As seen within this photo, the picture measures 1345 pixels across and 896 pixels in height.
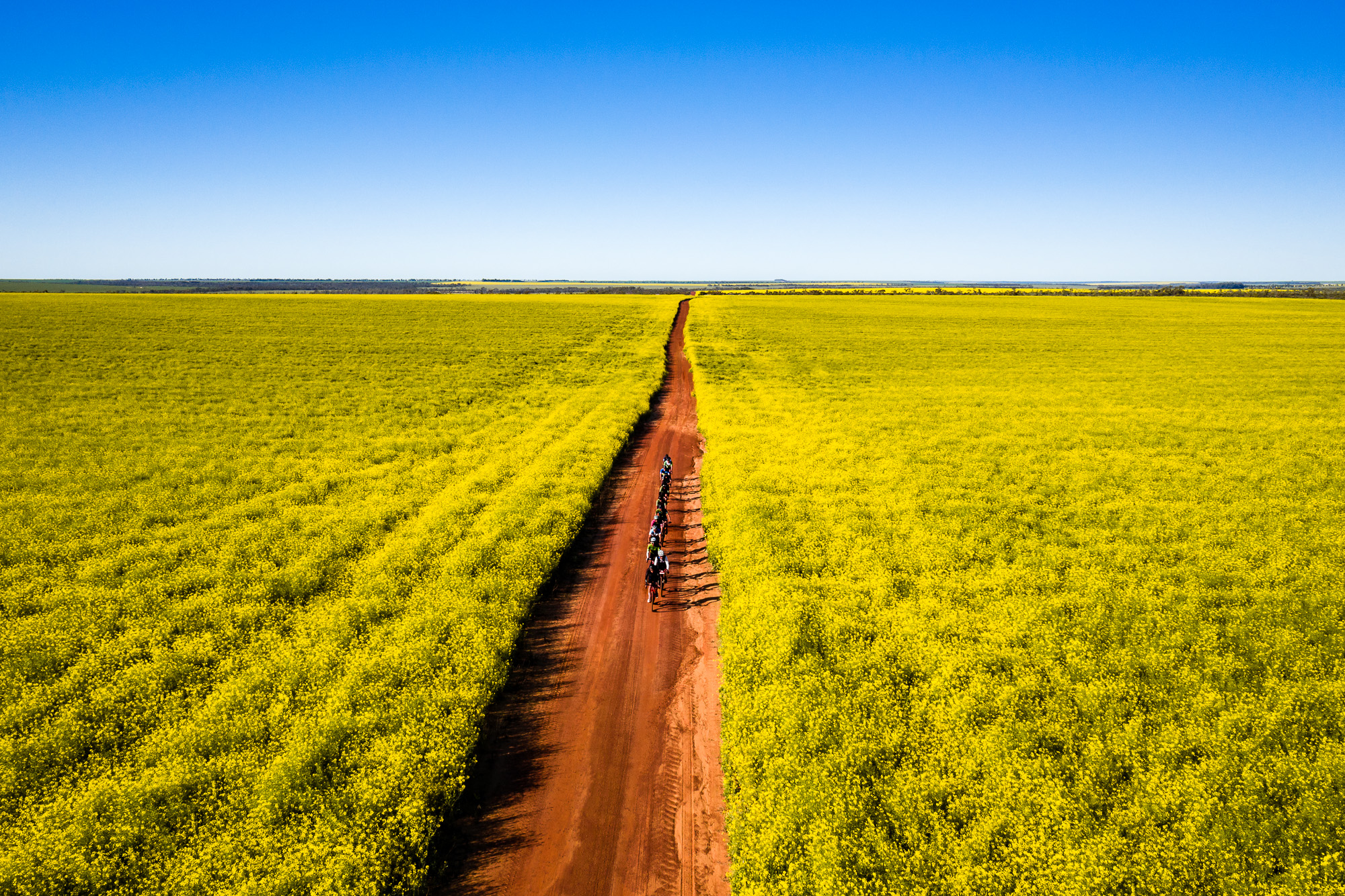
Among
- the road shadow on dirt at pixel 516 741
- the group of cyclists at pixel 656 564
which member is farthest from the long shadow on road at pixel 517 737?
the group of cyclists at pixel 656 564

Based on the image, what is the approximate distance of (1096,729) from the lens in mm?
9422

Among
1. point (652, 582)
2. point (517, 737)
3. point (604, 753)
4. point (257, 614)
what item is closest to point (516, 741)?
point (517, 737)

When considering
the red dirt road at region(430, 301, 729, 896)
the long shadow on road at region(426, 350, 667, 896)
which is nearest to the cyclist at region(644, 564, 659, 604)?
the red dirt road at region(430, 301, 729, 896)

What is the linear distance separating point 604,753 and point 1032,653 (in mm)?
8841

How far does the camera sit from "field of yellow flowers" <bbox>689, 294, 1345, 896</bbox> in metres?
7.68

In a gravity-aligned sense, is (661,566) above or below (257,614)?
above

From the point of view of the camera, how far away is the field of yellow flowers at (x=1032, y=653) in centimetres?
768

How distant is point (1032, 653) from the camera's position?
36.8 feet

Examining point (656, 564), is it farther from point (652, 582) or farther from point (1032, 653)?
point (1032, 653)

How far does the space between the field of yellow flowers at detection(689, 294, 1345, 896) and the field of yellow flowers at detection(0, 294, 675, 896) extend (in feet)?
18.1

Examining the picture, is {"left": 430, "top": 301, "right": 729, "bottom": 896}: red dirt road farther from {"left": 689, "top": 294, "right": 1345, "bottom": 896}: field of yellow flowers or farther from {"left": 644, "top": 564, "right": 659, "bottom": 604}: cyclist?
{"left": 689, "top": 294, "right": 1345, "bottom": 896}: field of yellow flowers

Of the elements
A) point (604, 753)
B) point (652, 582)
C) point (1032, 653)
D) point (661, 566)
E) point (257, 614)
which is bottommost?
point (604, 753)

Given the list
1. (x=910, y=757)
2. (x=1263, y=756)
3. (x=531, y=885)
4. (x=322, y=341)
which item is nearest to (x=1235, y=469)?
(x=1263, y=756)

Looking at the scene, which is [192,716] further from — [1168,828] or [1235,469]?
[1235,469]
